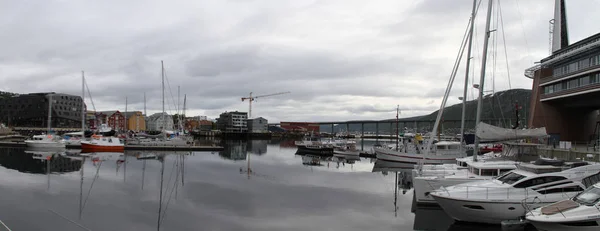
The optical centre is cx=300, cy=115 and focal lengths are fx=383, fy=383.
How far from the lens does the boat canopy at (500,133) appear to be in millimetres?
26188

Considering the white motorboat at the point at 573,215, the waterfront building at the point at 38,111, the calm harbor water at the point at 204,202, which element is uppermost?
the waterfront building at the point at 38,111

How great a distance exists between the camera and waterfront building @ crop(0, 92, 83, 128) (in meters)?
131

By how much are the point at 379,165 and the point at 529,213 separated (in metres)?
34.9

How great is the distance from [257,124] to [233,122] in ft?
41.8

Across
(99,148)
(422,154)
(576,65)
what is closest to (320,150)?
(422,154)

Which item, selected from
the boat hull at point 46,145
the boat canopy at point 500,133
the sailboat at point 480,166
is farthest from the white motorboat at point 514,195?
the boat hull at point 46,145

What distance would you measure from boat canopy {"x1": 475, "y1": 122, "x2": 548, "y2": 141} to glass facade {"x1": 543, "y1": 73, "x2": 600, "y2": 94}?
23.8 m

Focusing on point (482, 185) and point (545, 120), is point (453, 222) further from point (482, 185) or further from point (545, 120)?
point (545, 120)

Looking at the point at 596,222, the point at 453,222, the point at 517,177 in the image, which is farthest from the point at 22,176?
the point at 596,222

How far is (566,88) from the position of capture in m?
49.7

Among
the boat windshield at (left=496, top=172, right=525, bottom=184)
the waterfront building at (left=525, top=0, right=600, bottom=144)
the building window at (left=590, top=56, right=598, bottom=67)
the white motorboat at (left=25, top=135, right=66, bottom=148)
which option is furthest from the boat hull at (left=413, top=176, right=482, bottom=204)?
the white motorboat at (left=25, top=135, right=66, bottom=148)

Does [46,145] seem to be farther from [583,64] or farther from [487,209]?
[583,64]

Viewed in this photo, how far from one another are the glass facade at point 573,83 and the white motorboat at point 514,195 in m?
33.8

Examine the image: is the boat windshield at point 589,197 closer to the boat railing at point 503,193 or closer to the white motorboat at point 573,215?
the white motorboat at point 573,215
